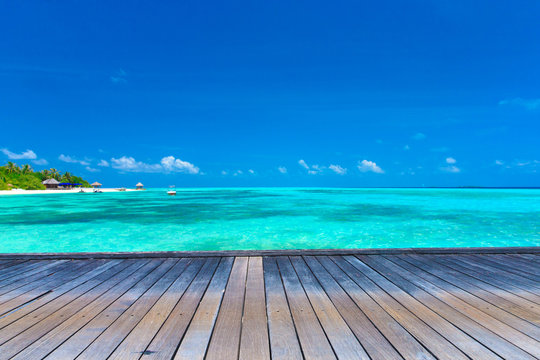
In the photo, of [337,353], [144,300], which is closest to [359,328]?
[337,353]

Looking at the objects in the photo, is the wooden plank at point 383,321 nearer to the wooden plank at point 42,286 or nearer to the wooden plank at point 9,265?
the wooden plank at point 42,286

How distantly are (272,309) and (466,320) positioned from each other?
138cm

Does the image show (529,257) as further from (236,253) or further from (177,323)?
(177,323)

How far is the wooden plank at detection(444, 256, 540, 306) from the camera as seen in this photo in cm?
231

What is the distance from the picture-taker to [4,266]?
3203mm

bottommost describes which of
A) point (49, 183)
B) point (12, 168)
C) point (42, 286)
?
point (42, 286)

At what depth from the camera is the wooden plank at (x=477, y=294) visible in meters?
1.88

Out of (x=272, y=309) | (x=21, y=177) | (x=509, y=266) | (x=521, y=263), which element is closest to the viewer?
(x=272, y=309)

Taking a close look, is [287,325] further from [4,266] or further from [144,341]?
[4,266]

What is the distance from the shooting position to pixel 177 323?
6.11 feet

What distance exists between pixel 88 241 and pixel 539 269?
1274 cm

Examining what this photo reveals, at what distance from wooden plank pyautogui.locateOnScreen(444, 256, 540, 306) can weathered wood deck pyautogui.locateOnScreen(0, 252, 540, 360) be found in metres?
0.01

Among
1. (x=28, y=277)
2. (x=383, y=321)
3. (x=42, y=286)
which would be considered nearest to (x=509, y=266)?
(x=383, y=321)

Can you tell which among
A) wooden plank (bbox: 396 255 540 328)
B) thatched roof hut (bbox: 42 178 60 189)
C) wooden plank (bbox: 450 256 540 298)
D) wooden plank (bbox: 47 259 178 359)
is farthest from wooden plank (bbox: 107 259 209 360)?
thatched roof hut (bbox: 42 178 60 189)
